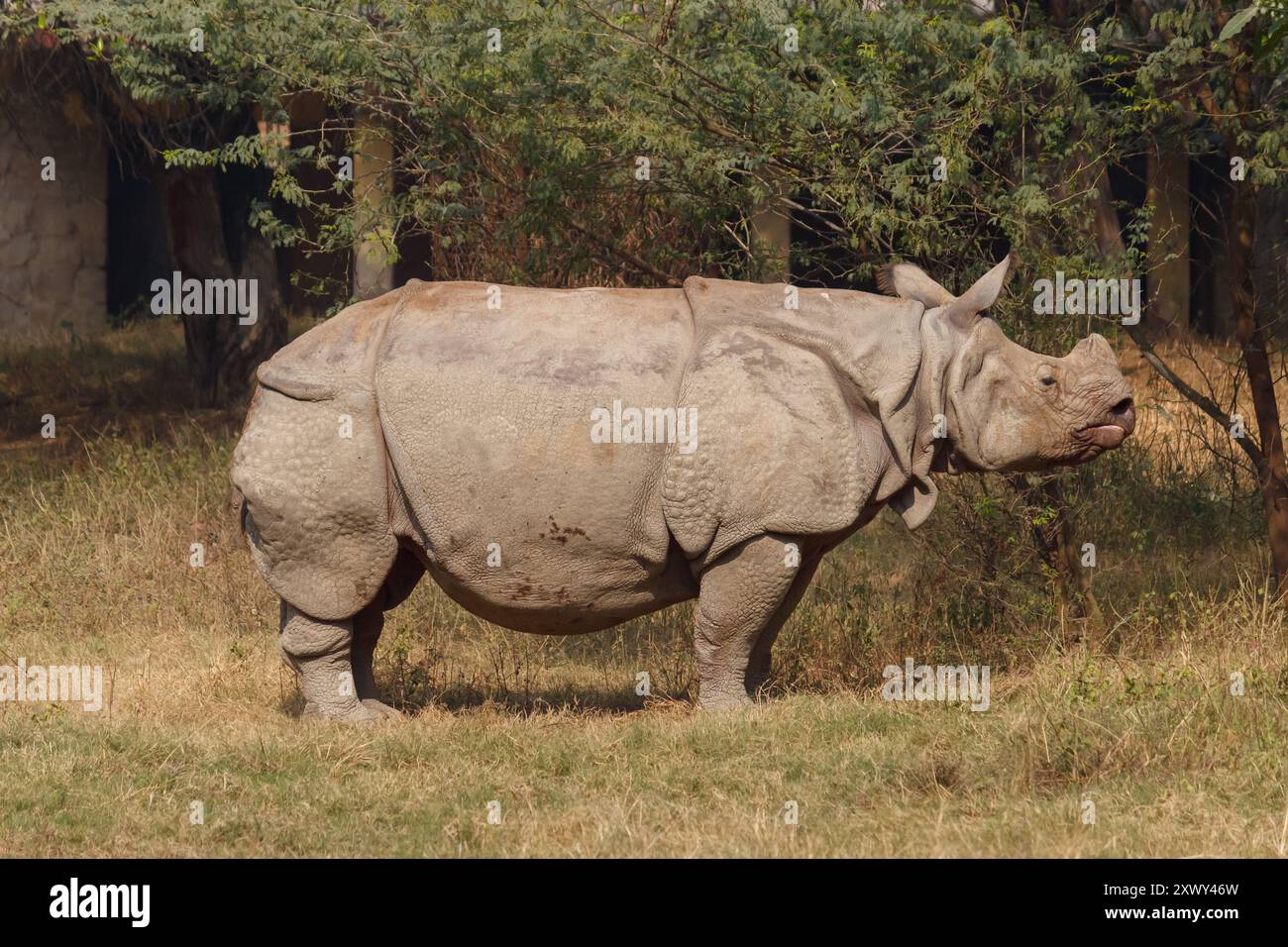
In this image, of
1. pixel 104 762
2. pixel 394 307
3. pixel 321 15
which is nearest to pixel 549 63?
pixel 321 15

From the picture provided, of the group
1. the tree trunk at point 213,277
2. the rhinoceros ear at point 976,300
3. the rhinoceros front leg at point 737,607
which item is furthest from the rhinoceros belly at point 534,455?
the tree trunk at point 213,277

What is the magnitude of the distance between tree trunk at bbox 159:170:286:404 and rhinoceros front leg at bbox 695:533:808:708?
8.37 m

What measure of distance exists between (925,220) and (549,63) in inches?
84.5

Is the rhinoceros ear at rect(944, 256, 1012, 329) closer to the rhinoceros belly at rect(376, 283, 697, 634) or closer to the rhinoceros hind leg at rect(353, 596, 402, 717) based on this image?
the rhinoceros belly at rect(376, 283, 697, 634)

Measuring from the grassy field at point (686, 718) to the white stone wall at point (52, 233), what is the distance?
630 centimetres

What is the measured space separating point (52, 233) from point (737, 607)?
40.6 feet

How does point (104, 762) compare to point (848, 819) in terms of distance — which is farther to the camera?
point (104, 762)

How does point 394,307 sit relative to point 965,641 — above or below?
above

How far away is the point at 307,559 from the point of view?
24.0 ft

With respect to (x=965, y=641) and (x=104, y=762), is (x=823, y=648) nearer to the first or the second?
(x=965, y=641)

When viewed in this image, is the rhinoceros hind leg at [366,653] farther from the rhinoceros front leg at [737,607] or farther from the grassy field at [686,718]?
the rhinoceros front leg at [737,607]

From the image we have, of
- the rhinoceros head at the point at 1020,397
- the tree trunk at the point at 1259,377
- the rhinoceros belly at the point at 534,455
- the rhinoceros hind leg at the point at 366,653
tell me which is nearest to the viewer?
the rhinoceros belly at the point at 534,455

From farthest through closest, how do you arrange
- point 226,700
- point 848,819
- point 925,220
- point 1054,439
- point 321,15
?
point 321,15 → point 925,220 → point 226,700 → point 1054,439 → point 848,819

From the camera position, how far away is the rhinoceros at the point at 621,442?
716 cm
